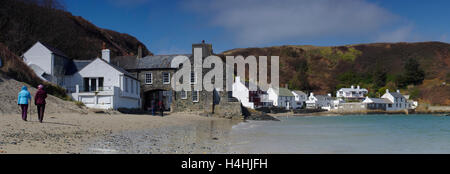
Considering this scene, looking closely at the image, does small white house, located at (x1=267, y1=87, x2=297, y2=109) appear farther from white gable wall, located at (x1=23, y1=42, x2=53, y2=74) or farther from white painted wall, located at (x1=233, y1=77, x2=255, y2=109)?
white gable wall, located at (x1=23, y1=42, x2=53, y2=74)

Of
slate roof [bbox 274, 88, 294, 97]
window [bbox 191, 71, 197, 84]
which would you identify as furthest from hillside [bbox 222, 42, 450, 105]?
window [bbox 191, 71, 197, 84]

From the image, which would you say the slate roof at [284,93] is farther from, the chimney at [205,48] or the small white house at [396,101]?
the chimney at [205,48]

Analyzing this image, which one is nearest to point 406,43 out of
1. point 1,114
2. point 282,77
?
point 282,77

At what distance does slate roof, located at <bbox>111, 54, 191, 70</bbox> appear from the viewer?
36.7m

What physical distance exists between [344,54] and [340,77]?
33.1 meters

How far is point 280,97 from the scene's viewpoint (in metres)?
76.9

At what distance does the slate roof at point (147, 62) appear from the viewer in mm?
36688

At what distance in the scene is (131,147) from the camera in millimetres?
9664

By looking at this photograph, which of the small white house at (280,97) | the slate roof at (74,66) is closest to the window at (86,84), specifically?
the slate roof at (74,66)

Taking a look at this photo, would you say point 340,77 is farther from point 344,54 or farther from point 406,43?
point 406,43

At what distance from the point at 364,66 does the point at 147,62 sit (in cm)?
10557

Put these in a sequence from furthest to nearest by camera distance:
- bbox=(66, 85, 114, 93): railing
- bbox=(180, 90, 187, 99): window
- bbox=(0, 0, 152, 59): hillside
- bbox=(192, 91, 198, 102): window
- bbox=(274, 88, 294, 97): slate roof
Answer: bbox=(274, 88, 294, 97): slate roof → bbox=(0, 0, 152, 59): hillside → bbox=(180, 90, 187, 99): window → bbox=(192, 91, 198, 102): window → bbox=(66, 85, 114, 93): railing

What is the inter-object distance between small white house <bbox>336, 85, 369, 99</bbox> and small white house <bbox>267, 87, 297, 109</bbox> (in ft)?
67.9

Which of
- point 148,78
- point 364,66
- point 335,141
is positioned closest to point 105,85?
point 148,78
